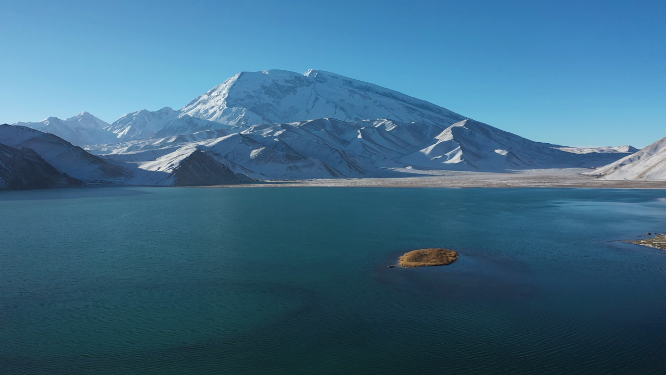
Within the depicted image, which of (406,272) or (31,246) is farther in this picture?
(31,246)

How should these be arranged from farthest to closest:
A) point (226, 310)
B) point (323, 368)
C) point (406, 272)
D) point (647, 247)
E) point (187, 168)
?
point (187, 168) → point (647, 247) → point (406, 272) → point (226, 310) → point (323, 368)

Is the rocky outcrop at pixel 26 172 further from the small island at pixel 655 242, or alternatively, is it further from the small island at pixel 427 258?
the small island at pixel 655 242

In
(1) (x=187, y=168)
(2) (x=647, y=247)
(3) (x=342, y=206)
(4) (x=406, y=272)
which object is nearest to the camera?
(4) (x=406, y=272)

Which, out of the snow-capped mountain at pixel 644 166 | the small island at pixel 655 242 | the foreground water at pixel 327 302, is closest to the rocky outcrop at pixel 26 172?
the foreground water at pixel 327 302

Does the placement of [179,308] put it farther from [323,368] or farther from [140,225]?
[140,225]

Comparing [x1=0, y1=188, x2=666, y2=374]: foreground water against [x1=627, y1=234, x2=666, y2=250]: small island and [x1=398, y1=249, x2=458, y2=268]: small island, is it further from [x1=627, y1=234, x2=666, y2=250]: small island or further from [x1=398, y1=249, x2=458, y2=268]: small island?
[x1=627, y1=234, x2=666, y2=250]: small island

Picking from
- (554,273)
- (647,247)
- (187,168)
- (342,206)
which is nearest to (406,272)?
(554,273)

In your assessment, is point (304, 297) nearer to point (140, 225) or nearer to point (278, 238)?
point (278, 238)

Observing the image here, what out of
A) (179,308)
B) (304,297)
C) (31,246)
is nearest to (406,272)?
(304,297)
